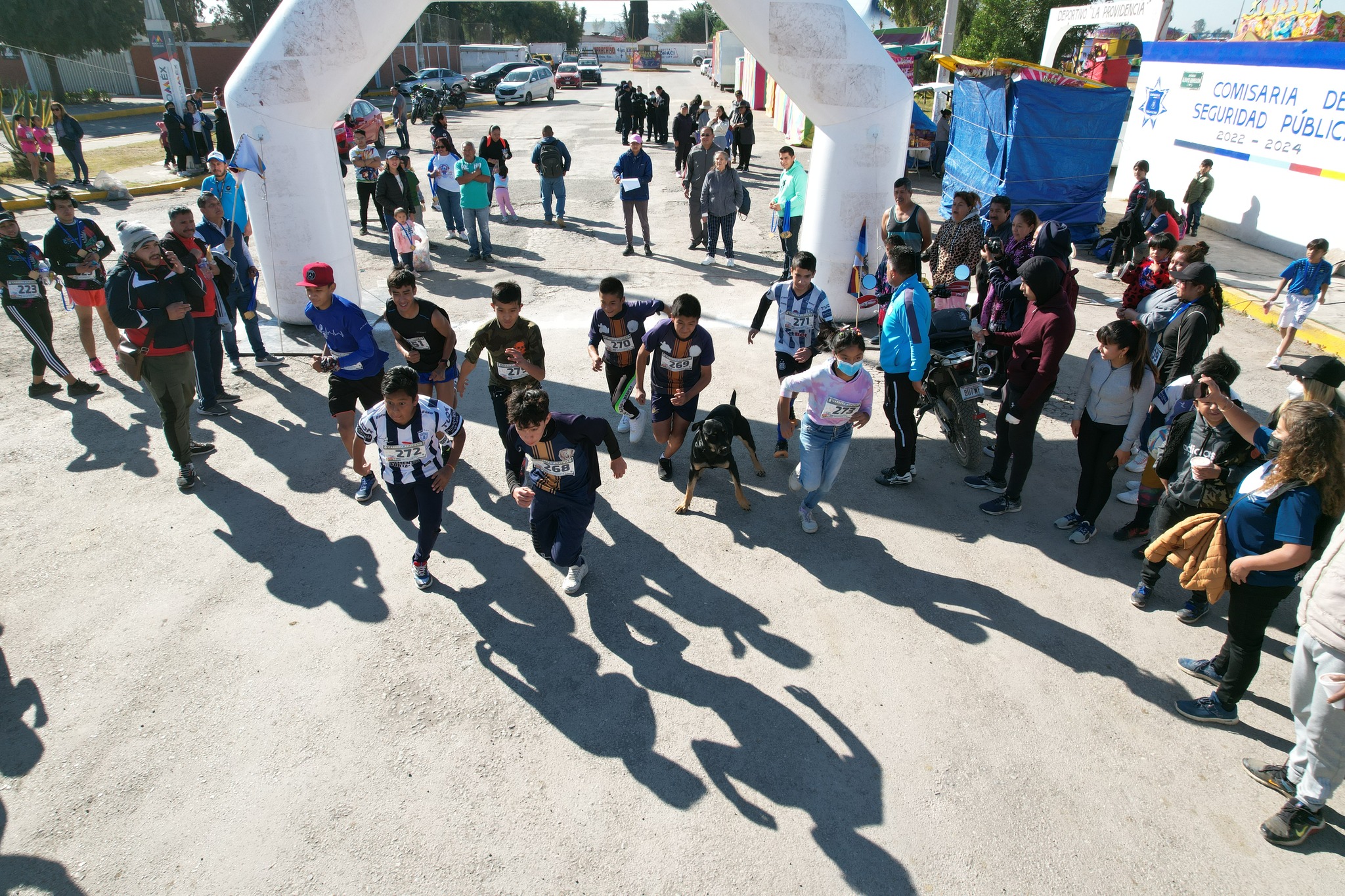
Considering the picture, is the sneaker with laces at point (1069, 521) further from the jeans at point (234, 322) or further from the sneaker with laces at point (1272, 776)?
the jeans at point (234, 322)

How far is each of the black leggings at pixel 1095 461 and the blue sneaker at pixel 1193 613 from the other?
0.87 metres

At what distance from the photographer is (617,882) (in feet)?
10.4

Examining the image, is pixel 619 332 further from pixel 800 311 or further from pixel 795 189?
pixel 795 189

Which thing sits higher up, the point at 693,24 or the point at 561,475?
the point at 693,24

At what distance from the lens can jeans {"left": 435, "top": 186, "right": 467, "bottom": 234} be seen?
1234 cm

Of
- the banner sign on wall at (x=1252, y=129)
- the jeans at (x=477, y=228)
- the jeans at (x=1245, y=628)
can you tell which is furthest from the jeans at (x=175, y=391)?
the banner sign on wall at (x=1252, y=129)

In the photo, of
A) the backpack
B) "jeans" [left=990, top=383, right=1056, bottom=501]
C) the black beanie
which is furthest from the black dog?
the backpack

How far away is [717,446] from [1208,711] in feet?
10.7

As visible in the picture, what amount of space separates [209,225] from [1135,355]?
8426 millimetres

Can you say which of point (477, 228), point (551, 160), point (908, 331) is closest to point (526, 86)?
point (551, 160)

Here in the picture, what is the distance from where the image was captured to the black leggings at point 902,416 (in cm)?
570

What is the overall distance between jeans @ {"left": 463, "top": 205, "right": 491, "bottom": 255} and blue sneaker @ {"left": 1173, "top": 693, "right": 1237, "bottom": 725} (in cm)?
1056

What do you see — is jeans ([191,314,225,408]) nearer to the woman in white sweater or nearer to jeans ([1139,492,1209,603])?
the woman in white sweater

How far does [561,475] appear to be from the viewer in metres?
4.43
